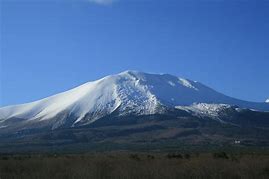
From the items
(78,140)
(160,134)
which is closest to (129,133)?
(160,134)

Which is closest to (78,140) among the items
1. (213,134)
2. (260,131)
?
(213,134)

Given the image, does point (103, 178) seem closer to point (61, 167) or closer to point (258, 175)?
point (61, 167)

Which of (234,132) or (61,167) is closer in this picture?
→ (61,167)

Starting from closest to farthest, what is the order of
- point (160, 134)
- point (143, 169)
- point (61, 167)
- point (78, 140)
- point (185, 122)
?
point (143, 169)
point (61, 167)
point (78, 140)
point (160, 134)
point (185, 122)

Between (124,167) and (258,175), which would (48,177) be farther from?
(258,175)

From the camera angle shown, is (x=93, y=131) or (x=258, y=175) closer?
(x=258, y=175)

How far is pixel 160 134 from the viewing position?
174 meters

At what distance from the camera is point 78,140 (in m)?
160

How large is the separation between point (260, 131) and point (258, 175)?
166133mm

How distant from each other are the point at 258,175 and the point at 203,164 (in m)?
3.57

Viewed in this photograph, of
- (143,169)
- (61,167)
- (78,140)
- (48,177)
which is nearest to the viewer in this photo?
(48,177)

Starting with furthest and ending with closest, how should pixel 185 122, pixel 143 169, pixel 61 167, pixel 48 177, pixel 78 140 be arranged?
pixel 185 122 < pixel 78 140 < pixel 61 167 < pixel 143 169 < pixel 48 177

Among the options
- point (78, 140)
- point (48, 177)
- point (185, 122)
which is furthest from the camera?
point (185, 122)

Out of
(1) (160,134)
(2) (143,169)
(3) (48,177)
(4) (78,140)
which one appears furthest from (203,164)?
Answer: (1) (160,134)
